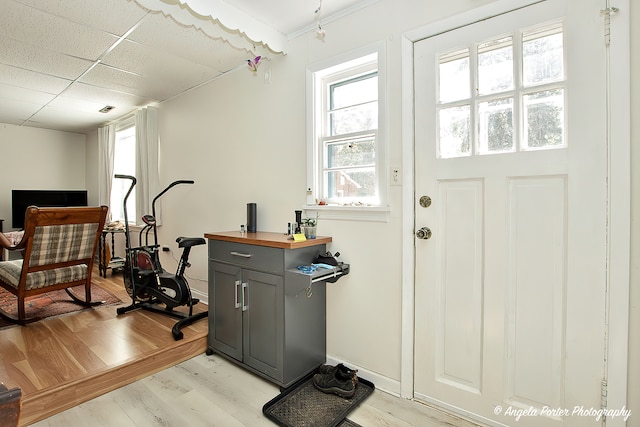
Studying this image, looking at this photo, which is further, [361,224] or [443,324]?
[361,224]

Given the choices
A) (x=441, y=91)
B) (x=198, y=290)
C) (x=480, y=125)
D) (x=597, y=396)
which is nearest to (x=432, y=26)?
(x=441, y=91)

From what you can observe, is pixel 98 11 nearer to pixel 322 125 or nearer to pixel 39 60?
pixel 39 60

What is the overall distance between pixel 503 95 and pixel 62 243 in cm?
360

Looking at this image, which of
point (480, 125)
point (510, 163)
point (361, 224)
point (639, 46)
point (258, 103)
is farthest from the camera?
point (258, 103)

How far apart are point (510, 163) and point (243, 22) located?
1.92 metres

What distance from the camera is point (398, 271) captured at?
196 cm

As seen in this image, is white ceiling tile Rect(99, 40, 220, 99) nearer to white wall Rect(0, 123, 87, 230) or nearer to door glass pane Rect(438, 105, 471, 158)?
door glass pane Rect(438, 105, 471, 158)

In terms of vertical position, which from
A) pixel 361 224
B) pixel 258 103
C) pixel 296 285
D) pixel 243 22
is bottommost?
pixel 296 285

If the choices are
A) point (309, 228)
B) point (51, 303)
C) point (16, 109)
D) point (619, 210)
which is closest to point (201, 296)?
point (51, 303)

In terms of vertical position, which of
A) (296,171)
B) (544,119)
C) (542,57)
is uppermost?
(542,57)

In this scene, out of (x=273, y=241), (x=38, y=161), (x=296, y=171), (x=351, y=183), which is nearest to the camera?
(x=273, y=241)

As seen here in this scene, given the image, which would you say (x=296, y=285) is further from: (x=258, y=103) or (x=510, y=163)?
(x=258, y=103)

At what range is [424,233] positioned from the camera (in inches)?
73.1

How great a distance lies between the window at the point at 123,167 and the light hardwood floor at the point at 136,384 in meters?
2.43
